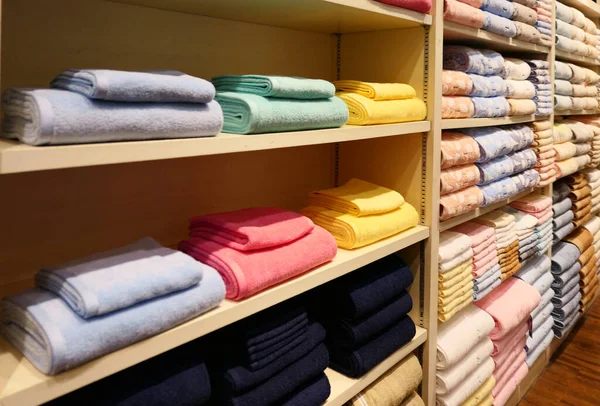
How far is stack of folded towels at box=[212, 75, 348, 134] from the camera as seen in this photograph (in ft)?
3.31

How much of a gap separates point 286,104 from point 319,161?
0.67 metres

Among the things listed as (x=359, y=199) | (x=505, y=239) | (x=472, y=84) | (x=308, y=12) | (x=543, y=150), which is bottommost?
(x=505, y=239)

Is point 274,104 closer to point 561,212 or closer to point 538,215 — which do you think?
point 538,215

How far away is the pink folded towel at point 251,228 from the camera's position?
1.05 m

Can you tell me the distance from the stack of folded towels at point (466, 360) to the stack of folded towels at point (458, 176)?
0.41m

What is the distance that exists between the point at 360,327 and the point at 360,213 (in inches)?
11.7

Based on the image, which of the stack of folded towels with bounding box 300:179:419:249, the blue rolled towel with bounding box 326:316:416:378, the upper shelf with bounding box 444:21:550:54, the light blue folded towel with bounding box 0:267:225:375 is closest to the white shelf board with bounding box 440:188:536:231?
the stack of folded towels with bounding box 300:179:419:249

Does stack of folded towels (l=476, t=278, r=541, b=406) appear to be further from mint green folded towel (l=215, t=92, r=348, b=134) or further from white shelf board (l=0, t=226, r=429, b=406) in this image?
mint green folded towel (l=215, t=92, r=348, b=134)

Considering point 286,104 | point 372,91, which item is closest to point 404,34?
point 372,91

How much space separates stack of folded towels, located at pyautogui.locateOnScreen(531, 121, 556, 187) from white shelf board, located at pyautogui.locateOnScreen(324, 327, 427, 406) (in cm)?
116

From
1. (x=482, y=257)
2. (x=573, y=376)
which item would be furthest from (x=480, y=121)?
(x=573, y=376)

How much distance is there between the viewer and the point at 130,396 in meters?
0.83

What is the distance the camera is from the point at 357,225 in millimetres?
1313

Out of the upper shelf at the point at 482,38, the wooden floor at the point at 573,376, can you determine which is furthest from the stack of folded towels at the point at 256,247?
the wooden floor at the point at 573,376
